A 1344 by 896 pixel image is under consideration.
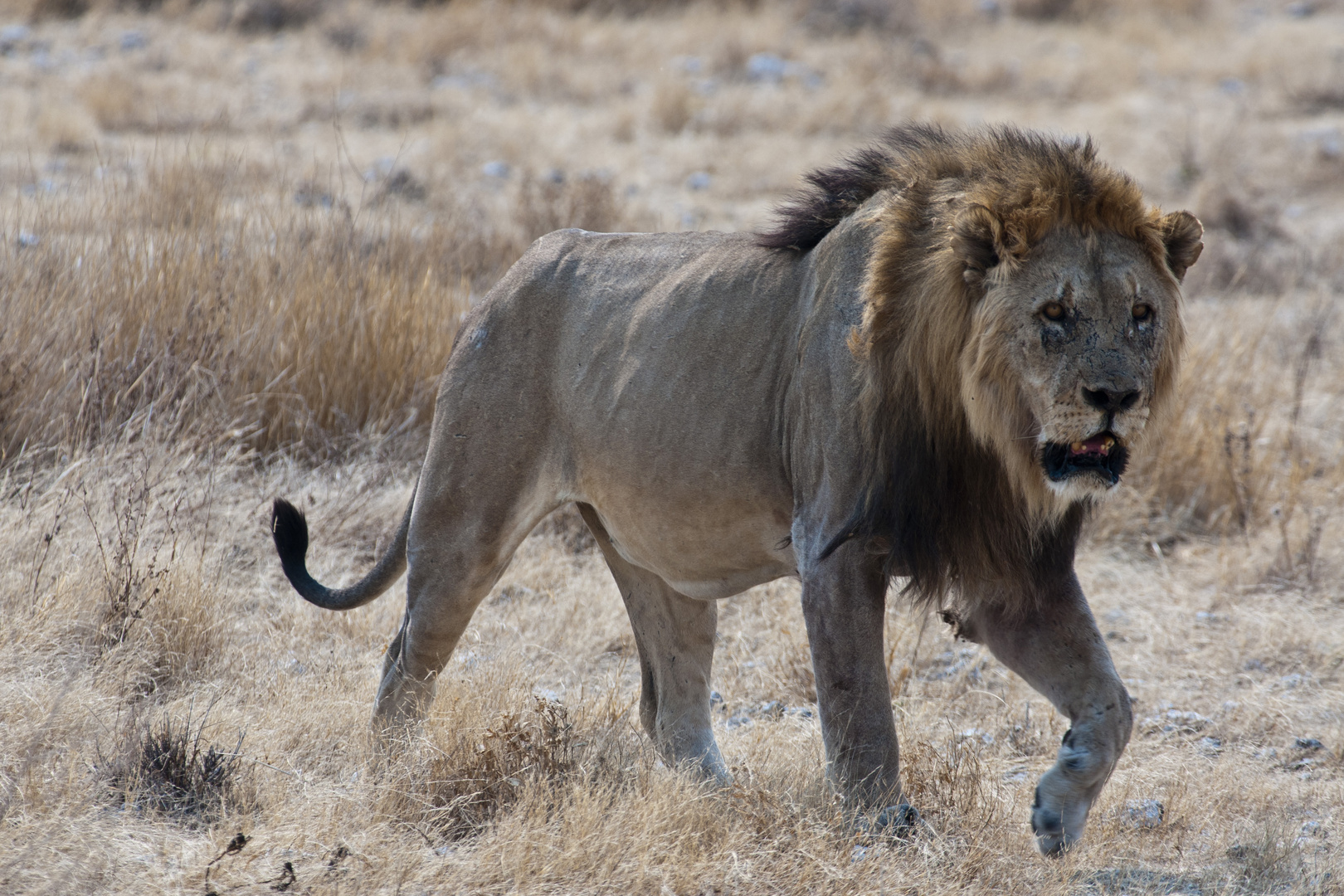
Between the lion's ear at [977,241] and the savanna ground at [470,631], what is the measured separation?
131 centimetres

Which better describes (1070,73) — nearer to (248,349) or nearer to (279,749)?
(248,349)

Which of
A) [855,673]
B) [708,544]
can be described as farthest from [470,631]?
[855,673]

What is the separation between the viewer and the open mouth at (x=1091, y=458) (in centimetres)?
291

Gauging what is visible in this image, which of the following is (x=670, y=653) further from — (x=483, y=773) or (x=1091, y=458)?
(x=1091, y=458)

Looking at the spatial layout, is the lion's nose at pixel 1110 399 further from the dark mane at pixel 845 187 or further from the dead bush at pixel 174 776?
the dead bush at pixel 174 776

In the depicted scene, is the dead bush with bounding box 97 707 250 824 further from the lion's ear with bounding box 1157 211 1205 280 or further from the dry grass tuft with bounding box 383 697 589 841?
the lion's ear with bounding box 1157 211 1205 280

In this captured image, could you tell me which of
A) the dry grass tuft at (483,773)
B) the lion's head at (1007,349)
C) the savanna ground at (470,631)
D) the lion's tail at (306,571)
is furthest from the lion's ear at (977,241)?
the lion's tail at (306,571)

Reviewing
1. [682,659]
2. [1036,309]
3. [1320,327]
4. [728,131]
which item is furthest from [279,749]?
[728,131]

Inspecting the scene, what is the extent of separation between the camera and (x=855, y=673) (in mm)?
3201

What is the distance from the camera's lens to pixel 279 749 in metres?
3.83

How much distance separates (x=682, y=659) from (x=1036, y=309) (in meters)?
1.79

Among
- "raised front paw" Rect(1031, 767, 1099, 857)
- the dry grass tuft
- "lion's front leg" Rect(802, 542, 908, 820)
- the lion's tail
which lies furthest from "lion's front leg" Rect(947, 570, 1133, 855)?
the lion's tail

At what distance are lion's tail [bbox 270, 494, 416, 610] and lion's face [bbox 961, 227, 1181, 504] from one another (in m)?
1.91

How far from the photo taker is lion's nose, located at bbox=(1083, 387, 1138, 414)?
112 inches
